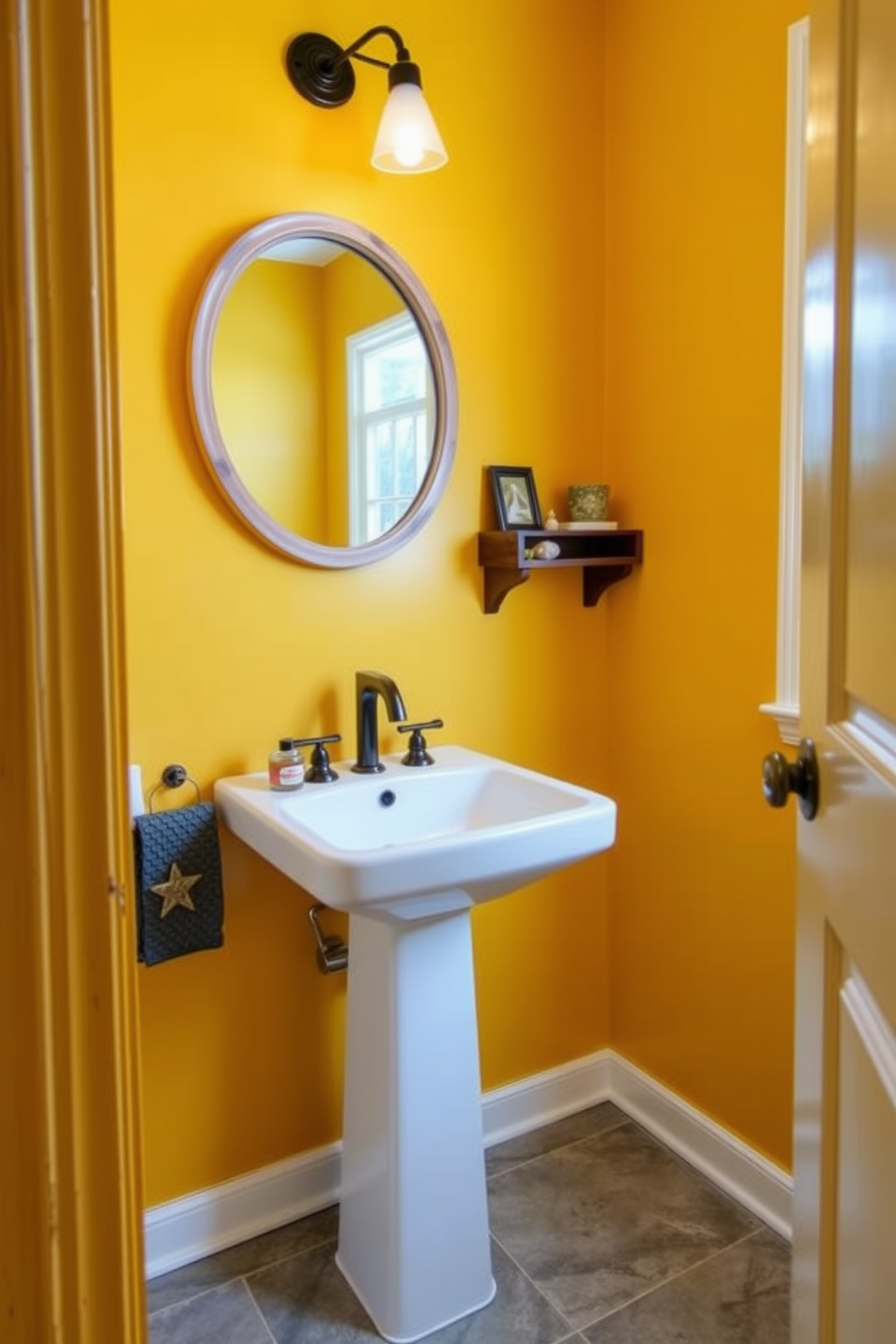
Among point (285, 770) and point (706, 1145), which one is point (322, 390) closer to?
point (285, 770)

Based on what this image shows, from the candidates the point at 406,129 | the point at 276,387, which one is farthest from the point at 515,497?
the point at 406,129

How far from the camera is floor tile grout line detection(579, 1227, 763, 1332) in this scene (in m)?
1.57

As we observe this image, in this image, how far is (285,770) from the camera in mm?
1624

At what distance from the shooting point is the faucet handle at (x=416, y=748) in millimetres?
1775

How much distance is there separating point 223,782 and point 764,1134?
48.1 inches

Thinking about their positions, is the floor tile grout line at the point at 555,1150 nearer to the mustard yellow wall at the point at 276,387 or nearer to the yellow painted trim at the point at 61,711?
the mustard yellow wall at the point at 276,387

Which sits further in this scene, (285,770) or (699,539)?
(699,539)

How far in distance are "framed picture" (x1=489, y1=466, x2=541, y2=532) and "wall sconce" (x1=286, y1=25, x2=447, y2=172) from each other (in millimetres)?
583

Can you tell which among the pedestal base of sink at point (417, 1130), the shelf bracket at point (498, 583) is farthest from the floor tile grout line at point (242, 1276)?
the shelf bracket at point (498, 583)

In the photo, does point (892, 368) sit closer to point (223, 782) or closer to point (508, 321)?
point (223, 782)

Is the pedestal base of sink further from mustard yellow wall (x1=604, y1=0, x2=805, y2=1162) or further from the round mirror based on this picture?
the round mirror

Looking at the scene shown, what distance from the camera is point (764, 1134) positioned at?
1799 mm

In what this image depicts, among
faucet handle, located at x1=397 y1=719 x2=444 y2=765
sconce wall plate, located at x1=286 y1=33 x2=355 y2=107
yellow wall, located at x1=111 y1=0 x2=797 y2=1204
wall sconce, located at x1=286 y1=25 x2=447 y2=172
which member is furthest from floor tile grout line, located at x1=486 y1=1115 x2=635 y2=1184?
sconce wall plate, located at x1=286 y1=33 x2=355 y2=107

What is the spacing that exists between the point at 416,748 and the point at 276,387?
0.71 meters
